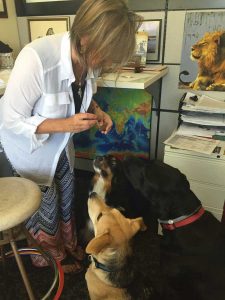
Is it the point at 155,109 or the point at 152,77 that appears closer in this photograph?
the point at 152,77

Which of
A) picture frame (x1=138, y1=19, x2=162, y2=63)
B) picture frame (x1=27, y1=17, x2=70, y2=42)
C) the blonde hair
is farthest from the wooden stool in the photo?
picture frame (x1=27, y1=17, x2=70, y2=42)

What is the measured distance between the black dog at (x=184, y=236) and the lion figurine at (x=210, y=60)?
2.67ft

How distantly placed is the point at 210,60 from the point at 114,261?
1.37 meters

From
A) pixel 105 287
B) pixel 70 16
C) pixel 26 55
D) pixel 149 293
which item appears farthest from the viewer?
pixel 70 16

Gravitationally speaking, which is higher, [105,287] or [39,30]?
[39,30]

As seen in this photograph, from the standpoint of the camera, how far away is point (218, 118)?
169cm

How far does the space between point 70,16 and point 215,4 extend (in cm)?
101

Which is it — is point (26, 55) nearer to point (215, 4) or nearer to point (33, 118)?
point (33, 118)

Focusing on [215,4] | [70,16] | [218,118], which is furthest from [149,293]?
[70,16]

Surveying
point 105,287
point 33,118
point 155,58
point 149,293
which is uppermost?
point 155,58

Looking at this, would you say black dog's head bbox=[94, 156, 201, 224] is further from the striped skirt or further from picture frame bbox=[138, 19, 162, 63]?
picture frame bbox=[138, 19, 162, 63]

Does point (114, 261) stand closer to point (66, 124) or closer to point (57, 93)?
Answer: point (66, 124)

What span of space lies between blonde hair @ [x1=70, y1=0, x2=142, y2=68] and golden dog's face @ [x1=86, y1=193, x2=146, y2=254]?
63 centimetres

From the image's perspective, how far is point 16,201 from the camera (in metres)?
0.98
